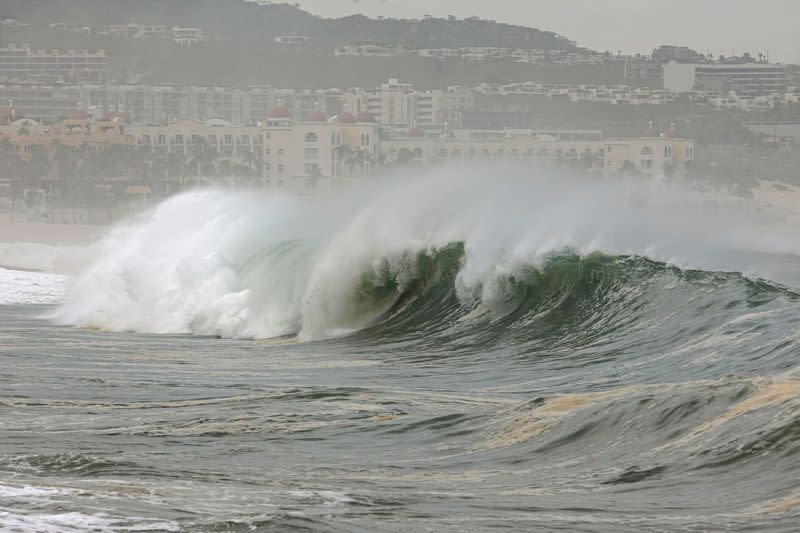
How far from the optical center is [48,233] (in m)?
99.5

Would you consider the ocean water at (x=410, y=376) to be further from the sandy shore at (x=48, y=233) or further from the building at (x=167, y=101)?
the building at (x=167, y=101)

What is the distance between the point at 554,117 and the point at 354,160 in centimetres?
4630

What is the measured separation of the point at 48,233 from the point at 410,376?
86092 millimetres

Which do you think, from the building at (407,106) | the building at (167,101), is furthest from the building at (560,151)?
the building at (167,101)

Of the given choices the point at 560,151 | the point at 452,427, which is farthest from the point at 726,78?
the point at 452,427

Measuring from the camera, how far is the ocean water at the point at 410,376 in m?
9.05

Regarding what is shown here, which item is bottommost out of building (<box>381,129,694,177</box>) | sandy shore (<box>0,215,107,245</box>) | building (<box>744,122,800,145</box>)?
sandy shore (<box>0,215,107,245</box>)

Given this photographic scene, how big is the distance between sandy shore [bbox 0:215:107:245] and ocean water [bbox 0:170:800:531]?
2409 inches

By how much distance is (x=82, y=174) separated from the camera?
131750mm

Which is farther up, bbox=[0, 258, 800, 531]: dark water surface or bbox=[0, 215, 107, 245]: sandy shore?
bbox=[0, 258, 800, 531]: dark water surface

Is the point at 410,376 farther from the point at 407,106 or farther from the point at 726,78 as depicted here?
the point at 726,78

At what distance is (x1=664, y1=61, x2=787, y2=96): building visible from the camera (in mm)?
183250

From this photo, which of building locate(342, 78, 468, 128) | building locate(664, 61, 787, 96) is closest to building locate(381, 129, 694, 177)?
building locate(342, 78, 468, 128)

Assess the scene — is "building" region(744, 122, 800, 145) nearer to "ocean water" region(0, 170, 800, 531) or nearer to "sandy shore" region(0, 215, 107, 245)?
"sandy shore" region(0, 215, 107, 245)
